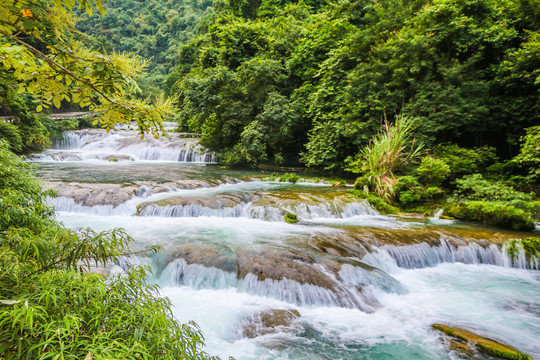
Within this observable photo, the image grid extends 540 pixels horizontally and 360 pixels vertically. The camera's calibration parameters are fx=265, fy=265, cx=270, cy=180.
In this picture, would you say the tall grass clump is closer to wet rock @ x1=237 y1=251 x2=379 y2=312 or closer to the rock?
wet rock @ x1=237 y1=251 x2=379 y2=312

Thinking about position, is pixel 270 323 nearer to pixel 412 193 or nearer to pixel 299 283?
pixel 299 283

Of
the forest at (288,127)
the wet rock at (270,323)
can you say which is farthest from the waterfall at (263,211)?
the wet rock at (270,323)

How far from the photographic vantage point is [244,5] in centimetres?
2434

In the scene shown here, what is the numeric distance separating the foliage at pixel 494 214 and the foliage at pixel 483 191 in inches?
18.3

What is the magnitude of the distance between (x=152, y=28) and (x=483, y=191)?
6634 cm

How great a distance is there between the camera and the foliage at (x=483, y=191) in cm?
750

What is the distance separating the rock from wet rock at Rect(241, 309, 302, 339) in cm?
206

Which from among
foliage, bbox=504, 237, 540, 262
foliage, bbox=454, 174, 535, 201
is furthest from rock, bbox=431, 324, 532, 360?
foliage, bbox=454, 174, 535, 201

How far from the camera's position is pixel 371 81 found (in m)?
10.7

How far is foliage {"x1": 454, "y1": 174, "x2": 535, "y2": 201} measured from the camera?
24.6 ft

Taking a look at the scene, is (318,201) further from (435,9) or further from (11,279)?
(435,9)

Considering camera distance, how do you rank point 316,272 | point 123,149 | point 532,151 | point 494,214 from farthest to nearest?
point 123,149
point 532,151
point 494,214
point 316,272

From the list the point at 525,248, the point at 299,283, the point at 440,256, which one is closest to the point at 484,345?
the point at 299,283

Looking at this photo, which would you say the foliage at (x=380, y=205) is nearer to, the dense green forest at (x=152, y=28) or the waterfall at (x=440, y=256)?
the waterfall at (x=440, y=256)
